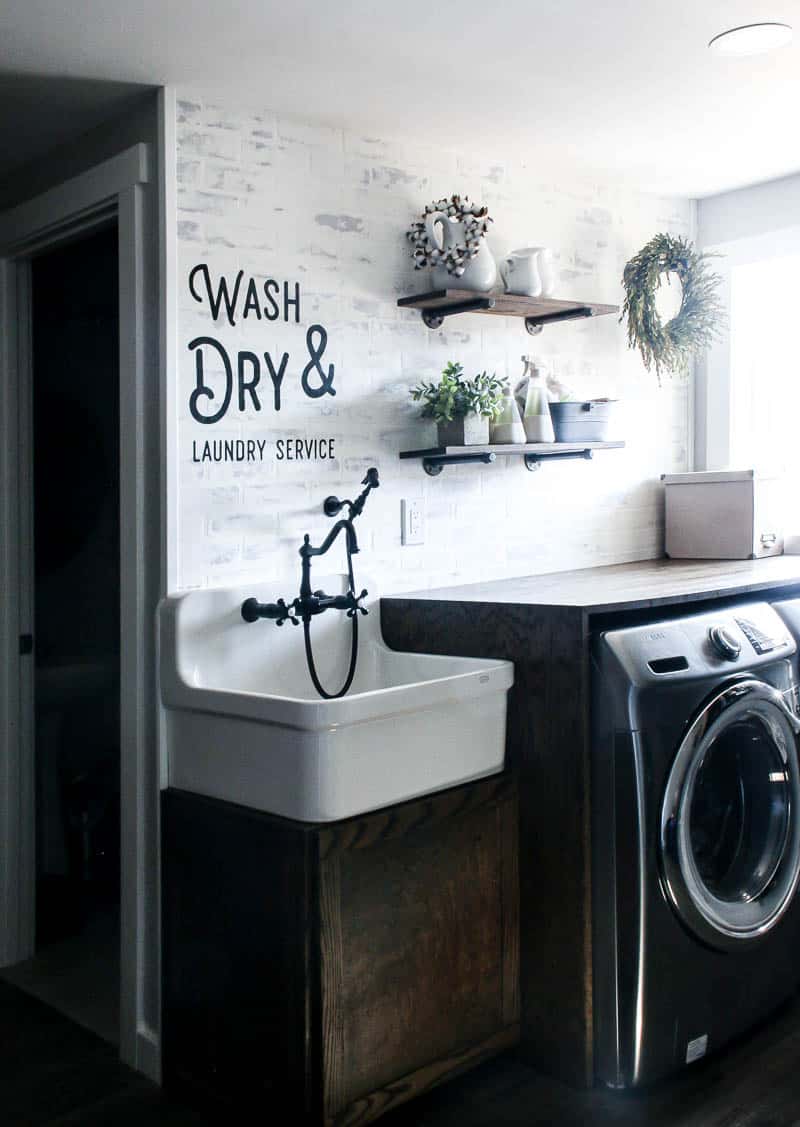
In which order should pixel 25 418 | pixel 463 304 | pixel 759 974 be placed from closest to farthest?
1. pixel 759 974
2. pixel 463 304
3. pixel 25 418

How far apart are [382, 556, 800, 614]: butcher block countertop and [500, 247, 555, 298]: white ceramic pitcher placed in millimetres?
800

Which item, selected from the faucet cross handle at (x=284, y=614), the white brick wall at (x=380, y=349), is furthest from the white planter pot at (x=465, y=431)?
the faucet cross handle at (x=284, y=614)

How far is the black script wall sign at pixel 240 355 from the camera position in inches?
97.7

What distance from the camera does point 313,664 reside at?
2611mm

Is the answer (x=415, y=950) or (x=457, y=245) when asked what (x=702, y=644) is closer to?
(x=415, y=950)

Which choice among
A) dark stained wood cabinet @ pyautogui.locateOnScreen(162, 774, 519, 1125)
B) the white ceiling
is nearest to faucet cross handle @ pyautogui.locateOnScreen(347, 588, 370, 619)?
dark stained wood cabinet @ pyautogui.locateOnScreen(162, 774, 519, 1125)

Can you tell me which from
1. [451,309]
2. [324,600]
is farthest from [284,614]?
[451,309]

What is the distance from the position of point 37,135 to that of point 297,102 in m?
0.67

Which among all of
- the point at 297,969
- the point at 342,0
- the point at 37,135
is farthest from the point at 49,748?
the point at 342,0

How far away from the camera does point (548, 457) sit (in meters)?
3.26

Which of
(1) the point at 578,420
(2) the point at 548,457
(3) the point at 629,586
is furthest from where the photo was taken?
(2) the point at 548,457

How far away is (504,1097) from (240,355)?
1.74 m

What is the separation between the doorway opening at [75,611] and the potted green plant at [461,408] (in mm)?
888

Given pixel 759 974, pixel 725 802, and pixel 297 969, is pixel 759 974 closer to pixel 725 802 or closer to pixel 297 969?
pixel 725 802
